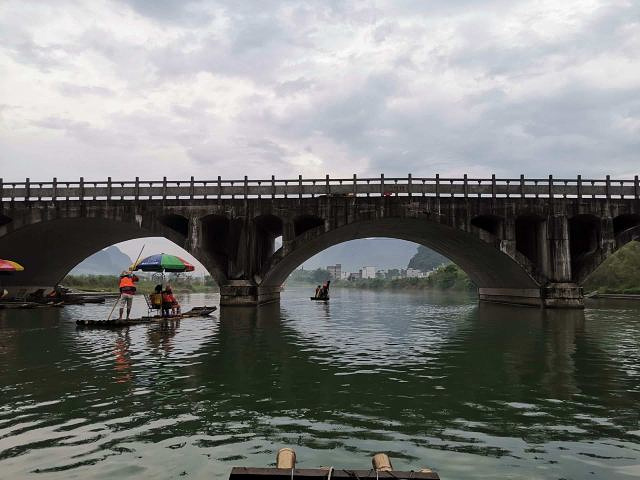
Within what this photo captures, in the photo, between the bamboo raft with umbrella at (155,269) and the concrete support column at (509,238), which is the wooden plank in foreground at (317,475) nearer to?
the bamboo raft with umbrella at (155,269)

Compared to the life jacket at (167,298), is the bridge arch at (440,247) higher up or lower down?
higher up

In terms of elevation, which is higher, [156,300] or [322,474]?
[156,300]

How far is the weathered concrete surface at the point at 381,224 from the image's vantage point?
136 ft

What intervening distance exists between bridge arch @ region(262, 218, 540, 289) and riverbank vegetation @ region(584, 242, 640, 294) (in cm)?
3084

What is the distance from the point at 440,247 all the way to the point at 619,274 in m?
41.1

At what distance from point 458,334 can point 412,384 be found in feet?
43.0

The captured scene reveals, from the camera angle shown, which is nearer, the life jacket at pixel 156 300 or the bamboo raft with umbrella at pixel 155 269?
the bamboo raft with umbrella at pixel 155 269

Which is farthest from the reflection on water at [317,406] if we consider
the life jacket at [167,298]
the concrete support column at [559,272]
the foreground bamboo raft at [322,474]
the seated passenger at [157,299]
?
the concrete support column at [559,272]

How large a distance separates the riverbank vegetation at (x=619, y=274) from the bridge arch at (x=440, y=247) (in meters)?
30.8

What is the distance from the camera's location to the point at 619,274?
77562mm

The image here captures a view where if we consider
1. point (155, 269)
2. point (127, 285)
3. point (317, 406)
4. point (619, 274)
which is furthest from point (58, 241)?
point (619, 274)

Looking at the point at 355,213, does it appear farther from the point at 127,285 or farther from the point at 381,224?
the point at 127,285

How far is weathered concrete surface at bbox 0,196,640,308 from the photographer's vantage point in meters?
41.5

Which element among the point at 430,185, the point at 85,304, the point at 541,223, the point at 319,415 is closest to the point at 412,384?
the point at 319,415
